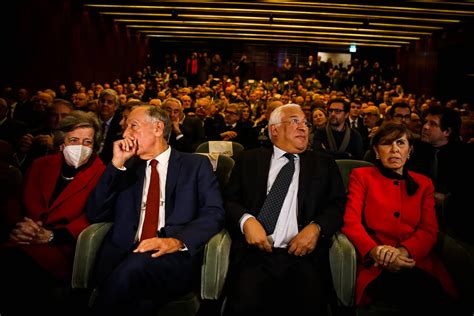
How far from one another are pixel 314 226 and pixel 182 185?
0.72m

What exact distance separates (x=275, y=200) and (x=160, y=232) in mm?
639

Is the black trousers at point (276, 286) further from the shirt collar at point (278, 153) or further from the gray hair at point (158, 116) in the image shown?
the gray hair at point (158, 116)

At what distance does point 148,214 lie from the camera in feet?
6.79

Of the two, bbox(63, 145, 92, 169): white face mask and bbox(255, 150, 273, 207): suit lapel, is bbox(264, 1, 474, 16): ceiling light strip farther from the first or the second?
bbox(63, 145, 92, 169): white face mask

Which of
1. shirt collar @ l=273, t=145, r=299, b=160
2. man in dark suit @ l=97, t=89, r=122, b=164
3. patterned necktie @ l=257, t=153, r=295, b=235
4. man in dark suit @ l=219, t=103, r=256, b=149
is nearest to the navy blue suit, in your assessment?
patterned necktie @ l=257, t=153, r=295, b=235

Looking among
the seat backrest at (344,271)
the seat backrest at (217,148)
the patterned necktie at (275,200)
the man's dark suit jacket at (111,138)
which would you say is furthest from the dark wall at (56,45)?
the seat backrest at (344,271)

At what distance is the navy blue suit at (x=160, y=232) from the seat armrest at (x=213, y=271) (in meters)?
0.07

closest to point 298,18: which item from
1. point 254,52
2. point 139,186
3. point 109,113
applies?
point 254,52

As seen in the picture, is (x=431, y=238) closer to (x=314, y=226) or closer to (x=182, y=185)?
(x=314, y=226)

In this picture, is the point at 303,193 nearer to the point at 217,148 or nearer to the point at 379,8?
the point at 217,148

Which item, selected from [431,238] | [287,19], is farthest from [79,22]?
[431,238]

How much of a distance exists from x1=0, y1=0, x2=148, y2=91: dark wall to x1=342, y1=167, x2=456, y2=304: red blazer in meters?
8.05

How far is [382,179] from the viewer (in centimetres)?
221

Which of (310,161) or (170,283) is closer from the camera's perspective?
(170,283)
